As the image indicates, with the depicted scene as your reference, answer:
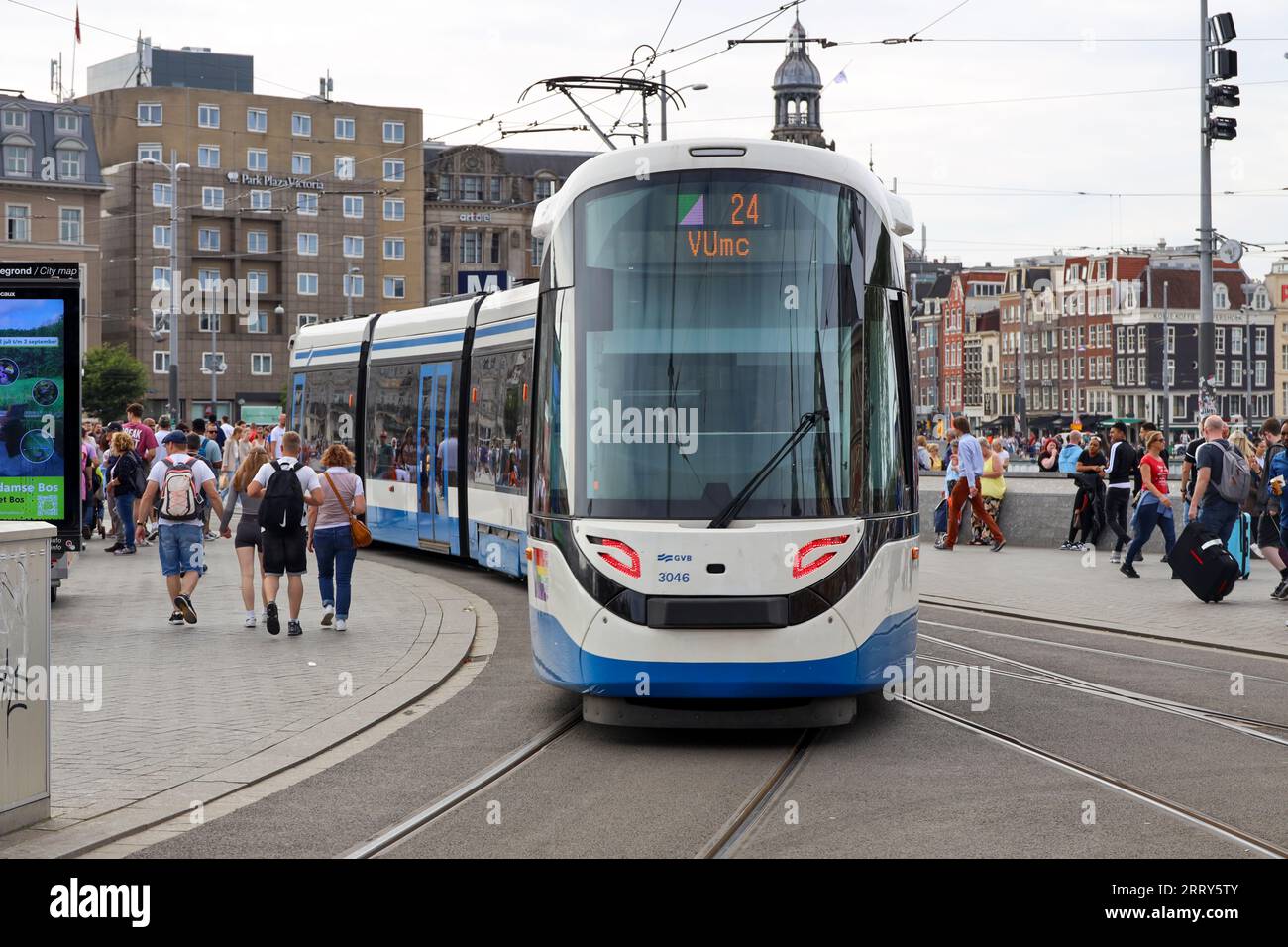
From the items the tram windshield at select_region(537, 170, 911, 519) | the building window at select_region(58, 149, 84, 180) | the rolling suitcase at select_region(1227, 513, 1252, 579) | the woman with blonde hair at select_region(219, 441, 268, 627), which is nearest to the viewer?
the tram windshield at select_region(537, 170, 911, 519)

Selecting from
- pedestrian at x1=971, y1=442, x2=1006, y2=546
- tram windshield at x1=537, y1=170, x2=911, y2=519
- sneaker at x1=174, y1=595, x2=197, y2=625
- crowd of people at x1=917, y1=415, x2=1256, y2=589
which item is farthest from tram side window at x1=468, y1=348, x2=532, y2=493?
pedestrian at x1=971, y1=442, x2=1006, y2=546

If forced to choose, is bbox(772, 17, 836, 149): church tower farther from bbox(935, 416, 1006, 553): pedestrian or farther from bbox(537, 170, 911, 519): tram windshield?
bbox(537, 170, 911, 519): tram windshield

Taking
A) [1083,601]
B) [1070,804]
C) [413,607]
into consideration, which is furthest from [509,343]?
[1070,804]

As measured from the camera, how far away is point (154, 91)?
87.6 meters

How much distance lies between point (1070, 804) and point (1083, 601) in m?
9.95

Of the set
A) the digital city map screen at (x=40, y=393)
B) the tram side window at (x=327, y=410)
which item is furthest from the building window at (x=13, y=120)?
the digital city map screen at (x=40, y=393)

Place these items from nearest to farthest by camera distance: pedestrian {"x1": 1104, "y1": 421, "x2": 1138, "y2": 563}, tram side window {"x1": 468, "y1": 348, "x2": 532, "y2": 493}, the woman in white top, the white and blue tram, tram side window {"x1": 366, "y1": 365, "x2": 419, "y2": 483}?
the white and blue tram → the woman in white top → tram side window {"x1": 468, "y1": 348, "x2": 532, "y2": 493} → tram side window {"x1": 366, "y1": 365, "x2": 419, "y2": 483} → pedestrian {"x1": 1104, "y1": 421, "x2": 1138, "y2": 563}

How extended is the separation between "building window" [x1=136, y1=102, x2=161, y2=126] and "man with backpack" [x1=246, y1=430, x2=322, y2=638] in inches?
3104

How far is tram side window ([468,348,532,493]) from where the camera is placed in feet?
56.2

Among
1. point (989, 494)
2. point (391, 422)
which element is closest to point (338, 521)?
point (391, 422)

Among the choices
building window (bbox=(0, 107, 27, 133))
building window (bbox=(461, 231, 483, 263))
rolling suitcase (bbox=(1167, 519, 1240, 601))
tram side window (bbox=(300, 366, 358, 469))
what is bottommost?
rolling suitcase (bbox=(1167, 519, 1240, 601))

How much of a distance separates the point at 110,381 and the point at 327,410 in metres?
54.0

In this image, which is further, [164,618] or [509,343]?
[509,343]
